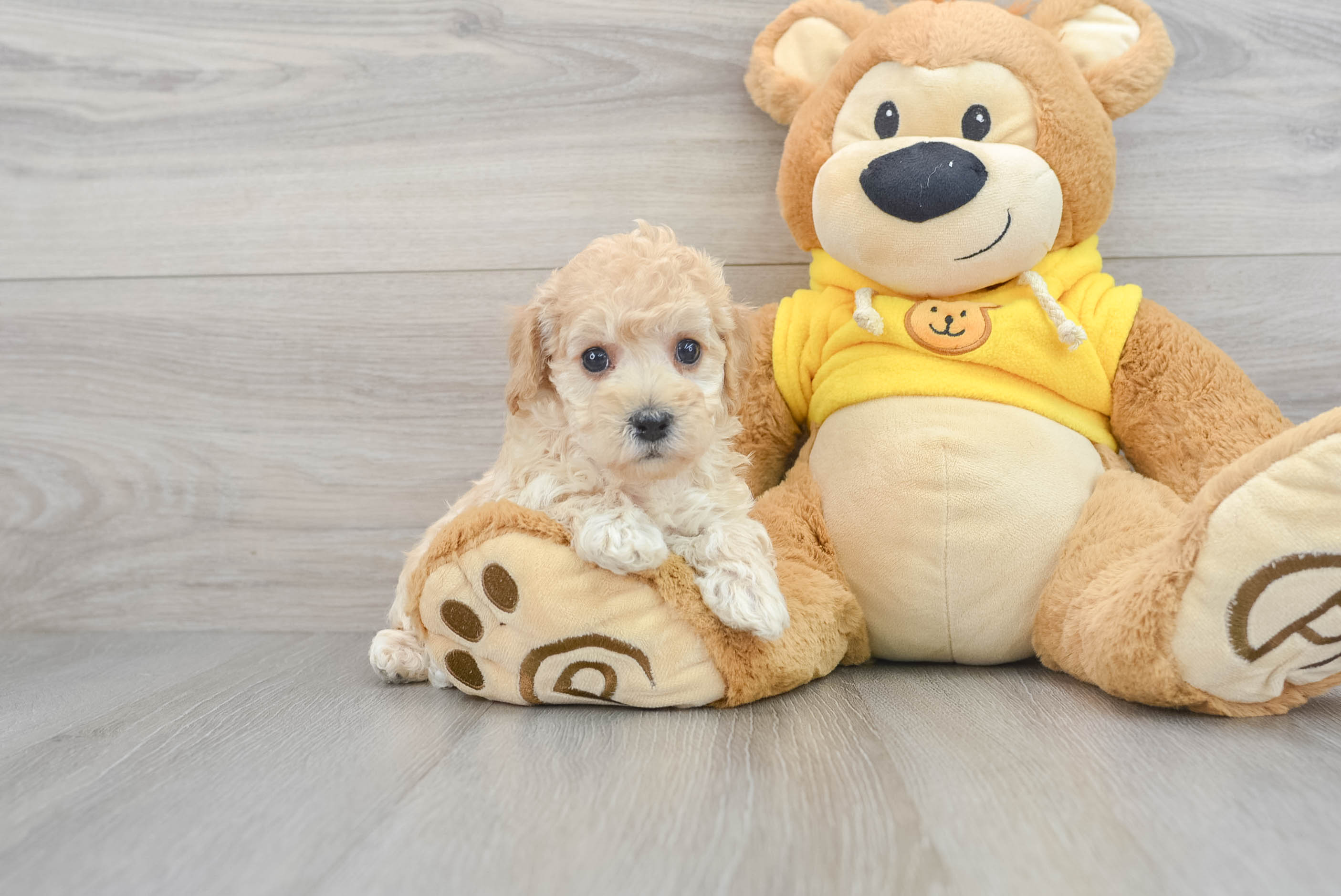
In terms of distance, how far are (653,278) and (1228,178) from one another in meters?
0.92

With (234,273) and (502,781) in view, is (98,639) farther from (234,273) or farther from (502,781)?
(502,781)

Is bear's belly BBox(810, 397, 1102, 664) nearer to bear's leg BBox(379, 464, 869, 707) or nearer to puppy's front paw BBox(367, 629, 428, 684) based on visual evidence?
bear's leg BBox(379, 464, 869, 707)

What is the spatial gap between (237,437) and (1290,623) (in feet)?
4.46

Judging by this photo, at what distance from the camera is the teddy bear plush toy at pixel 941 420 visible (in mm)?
907

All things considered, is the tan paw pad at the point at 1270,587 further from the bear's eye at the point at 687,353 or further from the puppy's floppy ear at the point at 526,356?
the puppy's floppy ear at the point at 526,356

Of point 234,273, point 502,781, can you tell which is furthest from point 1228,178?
point 234,273

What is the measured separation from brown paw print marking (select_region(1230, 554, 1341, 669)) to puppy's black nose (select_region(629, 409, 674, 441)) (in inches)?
20.4

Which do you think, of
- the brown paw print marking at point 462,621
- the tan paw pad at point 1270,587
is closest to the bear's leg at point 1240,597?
the tan paw pad at point 1270,587

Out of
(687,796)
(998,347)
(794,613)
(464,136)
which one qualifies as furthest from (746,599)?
(464,136)

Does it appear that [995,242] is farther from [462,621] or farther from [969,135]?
[462,621]

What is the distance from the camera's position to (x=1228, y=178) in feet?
4.28

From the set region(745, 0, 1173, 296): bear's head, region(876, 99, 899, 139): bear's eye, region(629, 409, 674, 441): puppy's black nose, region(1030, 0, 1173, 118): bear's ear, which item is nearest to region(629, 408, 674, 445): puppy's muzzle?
region(629, 409, 674, 441): puppy's black nose

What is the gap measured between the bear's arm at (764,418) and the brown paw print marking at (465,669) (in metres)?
0.43

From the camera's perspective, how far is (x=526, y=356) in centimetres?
96
